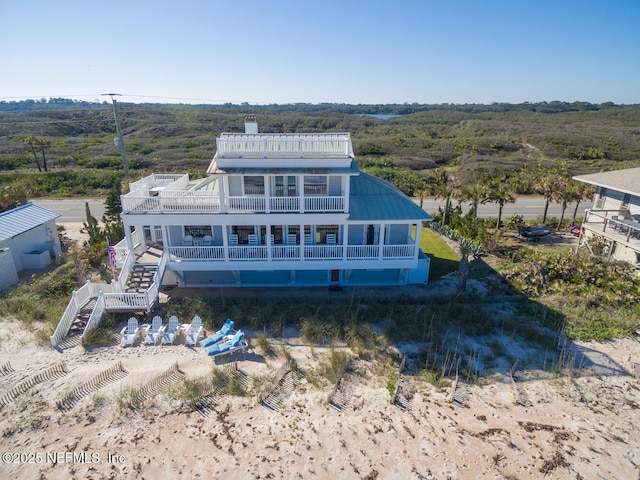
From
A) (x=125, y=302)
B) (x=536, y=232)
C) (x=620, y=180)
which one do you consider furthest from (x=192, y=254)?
(x=620, y=180)

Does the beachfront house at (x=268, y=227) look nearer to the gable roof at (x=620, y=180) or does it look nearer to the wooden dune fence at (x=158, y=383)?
the wooden dune fence at (x=158, y=383)

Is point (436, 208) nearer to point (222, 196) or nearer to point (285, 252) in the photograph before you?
point (285, 252)

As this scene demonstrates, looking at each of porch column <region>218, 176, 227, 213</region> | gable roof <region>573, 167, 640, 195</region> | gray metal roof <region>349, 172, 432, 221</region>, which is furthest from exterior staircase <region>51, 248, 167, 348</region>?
gable roof <region>573, 167, 640, 195</region>

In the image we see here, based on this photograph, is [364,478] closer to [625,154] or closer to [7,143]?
[625,154]

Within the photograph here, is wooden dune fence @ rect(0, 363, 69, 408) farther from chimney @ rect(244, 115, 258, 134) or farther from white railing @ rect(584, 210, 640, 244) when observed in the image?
white railing @ rect(584, 210, 640, 244)

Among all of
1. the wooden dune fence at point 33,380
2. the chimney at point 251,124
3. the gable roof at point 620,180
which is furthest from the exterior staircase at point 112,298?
the gable roof at point 620,180

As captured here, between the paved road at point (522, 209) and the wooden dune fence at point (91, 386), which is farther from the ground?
the paved road at point (522, 209)
